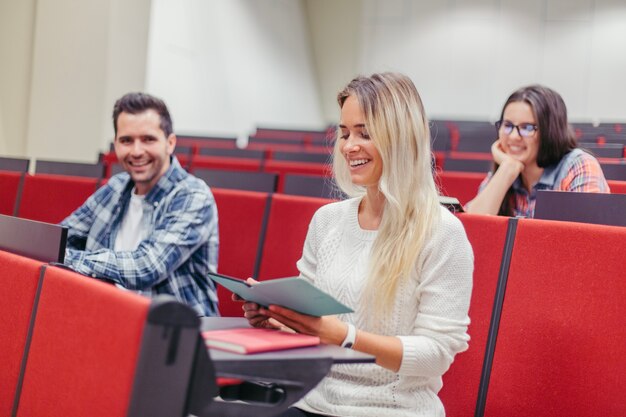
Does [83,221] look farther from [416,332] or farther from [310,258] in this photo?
[416,332]

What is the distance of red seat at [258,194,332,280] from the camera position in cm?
151

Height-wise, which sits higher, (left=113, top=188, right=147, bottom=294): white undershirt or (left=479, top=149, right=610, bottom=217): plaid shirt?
(left=479, top=149, right=610, bottom=217): plaid shirt

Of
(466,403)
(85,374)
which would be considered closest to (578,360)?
(466,403)

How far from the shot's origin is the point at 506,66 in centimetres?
664

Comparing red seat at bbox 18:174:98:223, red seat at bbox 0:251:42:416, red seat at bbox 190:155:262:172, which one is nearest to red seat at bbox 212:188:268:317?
red seat at bbox 18:174:98:223

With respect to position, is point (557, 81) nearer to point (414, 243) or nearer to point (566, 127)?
point (566, 127)

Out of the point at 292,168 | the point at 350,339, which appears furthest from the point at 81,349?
the point at 292,168

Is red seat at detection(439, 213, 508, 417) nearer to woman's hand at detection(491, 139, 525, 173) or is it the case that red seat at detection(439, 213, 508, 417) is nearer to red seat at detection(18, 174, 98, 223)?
woman's hand at detection(491, 139, 525, 173)

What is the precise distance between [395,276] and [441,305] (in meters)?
0.06

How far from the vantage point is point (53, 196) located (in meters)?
1.95

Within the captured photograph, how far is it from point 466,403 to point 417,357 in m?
0.29

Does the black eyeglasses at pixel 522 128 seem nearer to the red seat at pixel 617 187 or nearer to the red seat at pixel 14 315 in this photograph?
the red seat at pixel 617 187

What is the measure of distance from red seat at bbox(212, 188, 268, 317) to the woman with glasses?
0.44 metres

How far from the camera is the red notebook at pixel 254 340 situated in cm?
70
